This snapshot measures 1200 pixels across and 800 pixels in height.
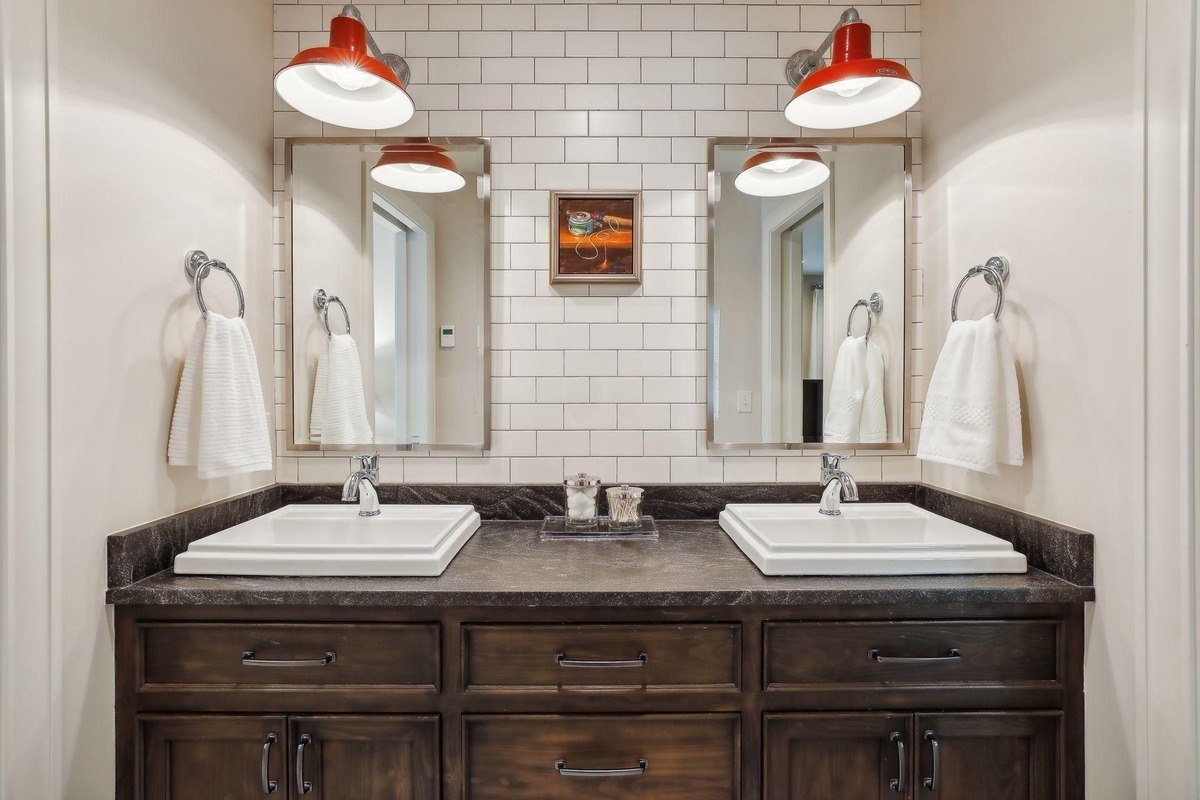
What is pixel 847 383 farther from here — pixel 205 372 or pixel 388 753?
pixel 205 372

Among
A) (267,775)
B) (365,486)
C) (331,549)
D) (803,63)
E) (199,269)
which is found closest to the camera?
(267,775)

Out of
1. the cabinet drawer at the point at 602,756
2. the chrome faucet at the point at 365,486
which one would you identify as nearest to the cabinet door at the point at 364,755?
the cabinet drawer at the point at 602,756

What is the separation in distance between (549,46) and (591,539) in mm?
1459

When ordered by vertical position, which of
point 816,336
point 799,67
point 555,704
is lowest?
point 555,704

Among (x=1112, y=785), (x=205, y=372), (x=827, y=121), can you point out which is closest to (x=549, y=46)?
(x=827, y=121)

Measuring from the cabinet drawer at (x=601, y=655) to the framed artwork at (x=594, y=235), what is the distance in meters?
1.02

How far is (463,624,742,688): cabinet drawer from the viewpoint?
119 centimetres

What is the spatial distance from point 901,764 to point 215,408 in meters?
1.66

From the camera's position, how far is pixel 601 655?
120cm

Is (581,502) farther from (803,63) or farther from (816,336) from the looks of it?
Answer: (803,63)

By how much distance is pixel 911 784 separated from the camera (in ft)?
3.92

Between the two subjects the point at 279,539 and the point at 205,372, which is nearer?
the point at 205,372

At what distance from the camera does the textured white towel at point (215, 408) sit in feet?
4.44

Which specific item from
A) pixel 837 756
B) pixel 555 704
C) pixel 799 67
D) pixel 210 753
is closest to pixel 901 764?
pixel 837 756
